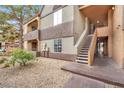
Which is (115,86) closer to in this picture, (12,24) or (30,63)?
(30,63)

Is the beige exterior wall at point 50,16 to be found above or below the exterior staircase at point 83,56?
above

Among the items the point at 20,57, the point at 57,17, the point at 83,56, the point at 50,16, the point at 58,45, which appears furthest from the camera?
the point at 50,16

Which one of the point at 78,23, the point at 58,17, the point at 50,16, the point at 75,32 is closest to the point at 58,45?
the point at 75,32

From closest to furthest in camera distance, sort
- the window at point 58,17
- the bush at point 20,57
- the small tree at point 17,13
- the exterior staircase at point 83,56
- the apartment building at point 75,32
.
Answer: the bush at point 20,57 < the exterior staircase at point 83,56 < the apartment building at point 75,32 < the window at point 58,17 < the small tree at point 17,13

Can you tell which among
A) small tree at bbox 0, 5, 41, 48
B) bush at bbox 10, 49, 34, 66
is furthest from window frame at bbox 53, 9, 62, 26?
small tree at bbox 0, 5, 41, 48

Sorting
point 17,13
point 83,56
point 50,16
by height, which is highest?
point 17,13

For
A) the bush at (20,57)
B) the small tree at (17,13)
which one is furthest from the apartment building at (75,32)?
the small tree at (17,13)

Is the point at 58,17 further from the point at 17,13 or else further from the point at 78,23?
the point at 17,13

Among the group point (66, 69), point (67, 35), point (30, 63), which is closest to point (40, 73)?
point (66, 69)

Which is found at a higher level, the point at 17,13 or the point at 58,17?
the point at 17,13

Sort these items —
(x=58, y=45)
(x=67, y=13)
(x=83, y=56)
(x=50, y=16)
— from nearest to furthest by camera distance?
(x=83, y=56) → (x=67, y=13) → (x=58, y=45) → (x=50, y=16)

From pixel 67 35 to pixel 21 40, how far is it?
536 inches

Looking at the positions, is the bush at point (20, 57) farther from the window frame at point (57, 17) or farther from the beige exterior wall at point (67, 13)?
the window frame at point (57, 17)

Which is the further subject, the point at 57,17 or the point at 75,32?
the point at 57,17
